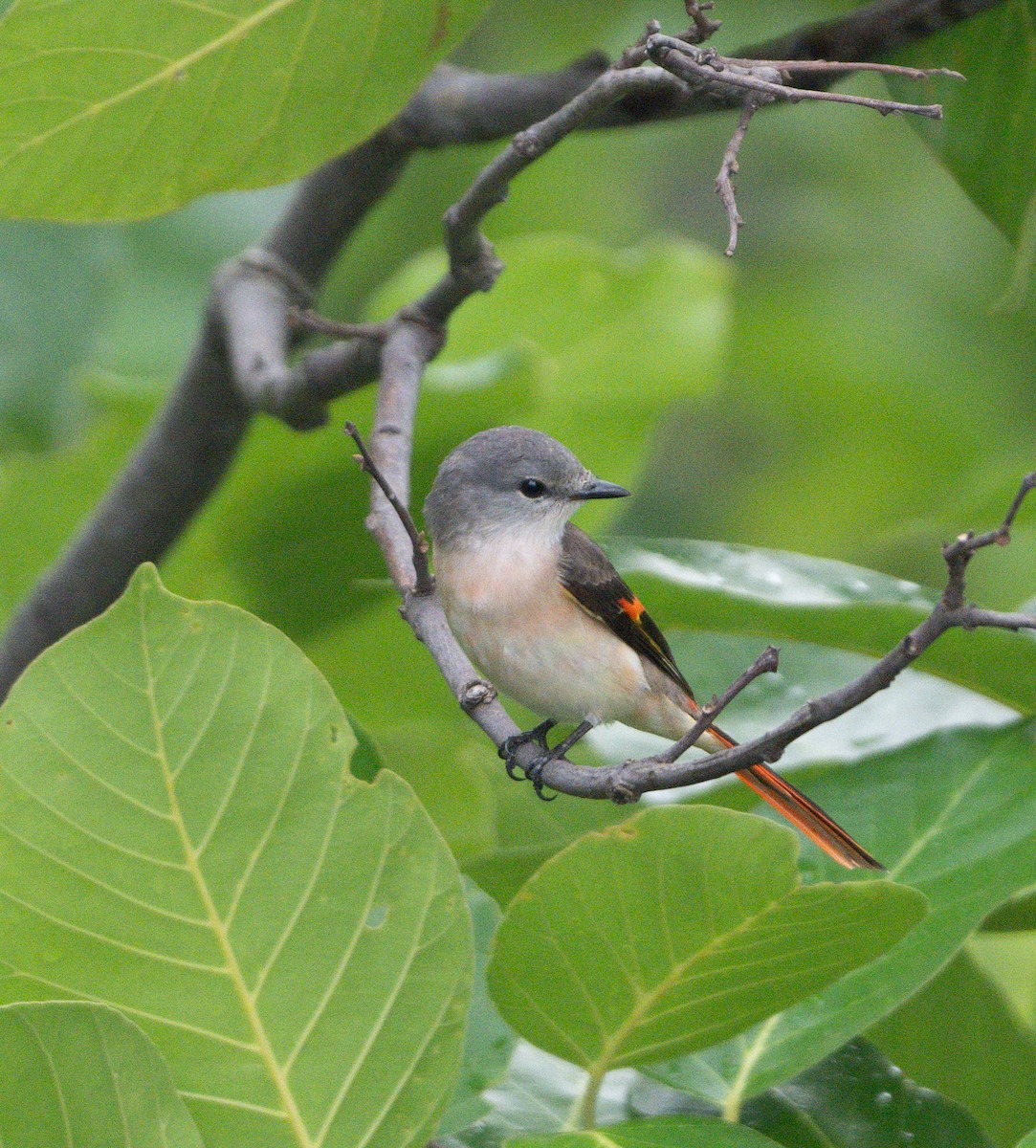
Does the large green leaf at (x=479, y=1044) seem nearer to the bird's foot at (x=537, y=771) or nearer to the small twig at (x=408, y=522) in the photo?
the bird's foot at (x=537, y=771)

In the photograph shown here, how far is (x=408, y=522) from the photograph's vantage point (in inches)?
67.9

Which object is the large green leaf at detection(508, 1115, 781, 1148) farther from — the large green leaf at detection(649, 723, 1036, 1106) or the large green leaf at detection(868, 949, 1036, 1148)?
the large green leaf at detection(868, 949, 1036, 1148)

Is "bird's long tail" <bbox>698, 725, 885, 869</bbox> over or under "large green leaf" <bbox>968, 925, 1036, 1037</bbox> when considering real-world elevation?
over

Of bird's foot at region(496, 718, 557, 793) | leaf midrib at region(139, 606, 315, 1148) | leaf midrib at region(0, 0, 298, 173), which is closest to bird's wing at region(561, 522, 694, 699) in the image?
bird's foot at region(496, 718, 557, 793)

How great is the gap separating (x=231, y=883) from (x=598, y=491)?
1.42 meters

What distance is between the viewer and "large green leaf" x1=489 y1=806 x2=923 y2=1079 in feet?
4.96

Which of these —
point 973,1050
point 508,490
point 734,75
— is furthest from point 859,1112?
point 508,490

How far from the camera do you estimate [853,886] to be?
1497 millimetres

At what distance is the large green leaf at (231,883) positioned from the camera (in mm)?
1521

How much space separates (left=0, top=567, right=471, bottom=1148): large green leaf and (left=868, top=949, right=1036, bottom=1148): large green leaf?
34.1 inches

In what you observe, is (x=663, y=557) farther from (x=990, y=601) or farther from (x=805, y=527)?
(x=805, y=527)

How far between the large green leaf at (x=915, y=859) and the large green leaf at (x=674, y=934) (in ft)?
0.45

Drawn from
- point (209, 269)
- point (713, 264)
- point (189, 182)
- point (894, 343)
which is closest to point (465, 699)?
point (189, 182)

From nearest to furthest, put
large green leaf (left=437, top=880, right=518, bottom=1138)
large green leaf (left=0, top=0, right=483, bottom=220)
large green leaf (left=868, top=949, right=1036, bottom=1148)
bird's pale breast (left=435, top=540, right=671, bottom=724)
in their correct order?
large green leaf (left=437, top=880, right=518, bottom=1138), large green leaf (left=868, top=949, right=1036, bottom=1148), large green leaf (left=0, top=0, right=483, bottom=220), bird's pale breast (left=435, top=540, right=671, bottom=724)
